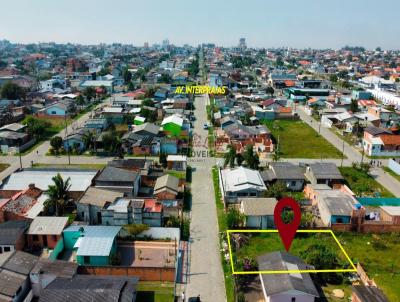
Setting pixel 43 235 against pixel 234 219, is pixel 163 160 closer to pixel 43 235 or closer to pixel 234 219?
pixel 234 219

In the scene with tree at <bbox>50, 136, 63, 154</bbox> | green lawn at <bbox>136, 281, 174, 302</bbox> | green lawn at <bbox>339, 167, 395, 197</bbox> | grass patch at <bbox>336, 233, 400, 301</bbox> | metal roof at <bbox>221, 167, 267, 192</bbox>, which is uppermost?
tree at <bbox>50, 136, 63, 154</bbox>

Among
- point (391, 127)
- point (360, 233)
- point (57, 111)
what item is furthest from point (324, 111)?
point (57, 111)

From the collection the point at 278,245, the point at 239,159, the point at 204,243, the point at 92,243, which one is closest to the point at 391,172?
the point at 239,159

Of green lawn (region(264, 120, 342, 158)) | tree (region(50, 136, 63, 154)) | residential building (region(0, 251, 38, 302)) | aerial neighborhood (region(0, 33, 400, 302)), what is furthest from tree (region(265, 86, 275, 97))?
residential building (region(0, 251, 38, 302))

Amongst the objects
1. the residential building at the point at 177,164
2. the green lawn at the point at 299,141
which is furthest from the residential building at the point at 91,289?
the green lawn at the point at 299,141

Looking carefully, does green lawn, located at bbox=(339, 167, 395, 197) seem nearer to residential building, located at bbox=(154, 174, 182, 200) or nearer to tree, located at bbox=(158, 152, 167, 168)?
residential building, located at bbox=(154, 174, 182, 200)

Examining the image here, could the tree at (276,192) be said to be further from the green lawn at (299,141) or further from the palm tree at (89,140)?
the palm tree at (89,140)

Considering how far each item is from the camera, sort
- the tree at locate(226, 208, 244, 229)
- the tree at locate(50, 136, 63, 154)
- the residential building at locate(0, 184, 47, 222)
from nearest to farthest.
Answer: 1. the residential building at locate(0, 184, 47, 222)
2. the tree at locate(226, 208, 244, 229)
3. the tree at locate(50, 136, 63, 154)

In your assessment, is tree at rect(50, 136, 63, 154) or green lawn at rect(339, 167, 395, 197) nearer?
green lawn at rect(339, 167, 395, 197)
